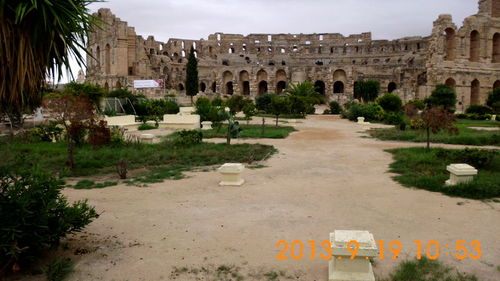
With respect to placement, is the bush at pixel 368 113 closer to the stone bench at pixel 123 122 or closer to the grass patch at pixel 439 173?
the stone bench at pixel 123 122

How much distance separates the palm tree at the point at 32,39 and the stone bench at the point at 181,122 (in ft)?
63.5

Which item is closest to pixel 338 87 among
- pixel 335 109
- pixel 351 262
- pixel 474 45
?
pixel 335 109

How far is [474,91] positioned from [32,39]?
152 feet

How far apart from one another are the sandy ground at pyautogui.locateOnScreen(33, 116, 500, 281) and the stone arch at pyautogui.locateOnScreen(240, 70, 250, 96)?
4498cm

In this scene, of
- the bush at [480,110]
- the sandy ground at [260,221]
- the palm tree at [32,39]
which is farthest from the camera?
the bush at [480,110]

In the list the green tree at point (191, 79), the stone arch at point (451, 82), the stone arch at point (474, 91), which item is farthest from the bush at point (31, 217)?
the stone arch at point (474, 91)

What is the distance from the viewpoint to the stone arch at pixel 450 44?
42281mm

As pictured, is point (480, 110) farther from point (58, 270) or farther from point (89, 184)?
point (58, 270)

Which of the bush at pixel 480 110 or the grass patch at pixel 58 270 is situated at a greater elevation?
the bush at pixel 480 110

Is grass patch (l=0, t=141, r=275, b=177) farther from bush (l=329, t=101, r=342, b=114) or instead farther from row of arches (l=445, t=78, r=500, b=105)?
row of arches (l=445, t=78, r=500, b=105)

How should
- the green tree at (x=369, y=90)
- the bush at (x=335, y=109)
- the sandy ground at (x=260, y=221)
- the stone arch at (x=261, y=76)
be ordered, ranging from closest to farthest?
the sandy ground at (x=260, y=221) < the bush at (x=335, y=109) < the green tree at (x=369, y=90) < the stone arch at (x=261, y=76)

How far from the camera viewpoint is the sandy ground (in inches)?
196

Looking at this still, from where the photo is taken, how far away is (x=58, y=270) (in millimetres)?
4535
